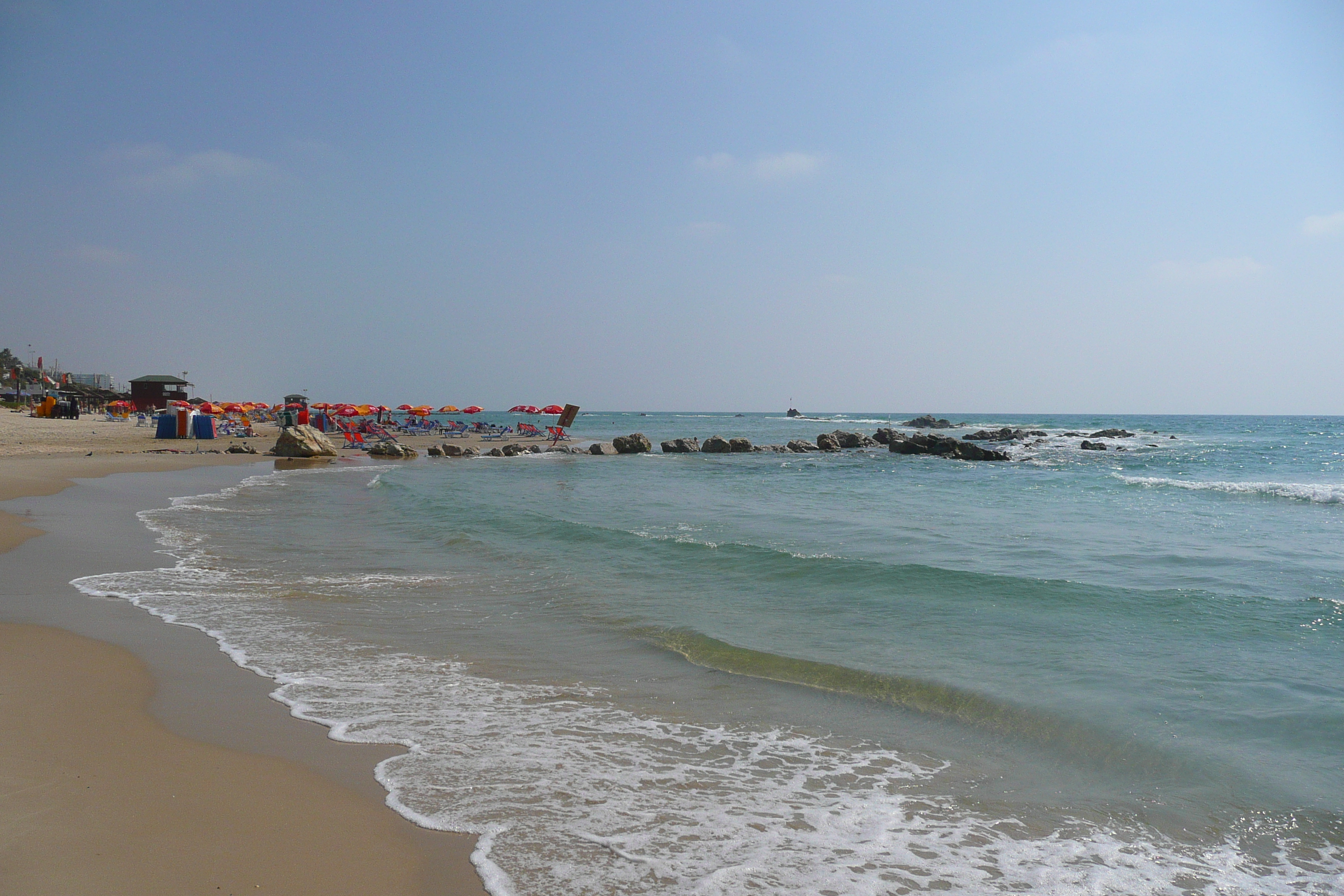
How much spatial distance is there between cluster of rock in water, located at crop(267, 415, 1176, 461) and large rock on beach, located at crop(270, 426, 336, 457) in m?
0.02

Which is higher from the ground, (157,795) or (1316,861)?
(157,795)

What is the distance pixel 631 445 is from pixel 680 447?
8.71ft

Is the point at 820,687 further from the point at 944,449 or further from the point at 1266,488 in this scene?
the point at 944,449

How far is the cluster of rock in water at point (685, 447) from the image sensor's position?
30.6m

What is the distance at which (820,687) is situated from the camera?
5.70 meters

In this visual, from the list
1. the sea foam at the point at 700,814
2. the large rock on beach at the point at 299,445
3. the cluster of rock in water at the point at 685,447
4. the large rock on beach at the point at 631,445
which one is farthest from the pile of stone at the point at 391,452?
the sea foam at the point at 700,814

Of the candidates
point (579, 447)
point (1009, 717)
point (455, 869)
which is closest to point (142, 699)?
point (455, 869)

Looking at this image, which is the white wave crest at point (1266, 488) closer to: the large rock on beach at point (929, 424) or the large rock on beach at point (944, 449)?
the large rock on beach at point (944, 449)

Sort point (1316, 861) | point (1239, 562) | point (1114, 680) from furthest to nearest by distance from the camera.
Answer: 1. point (1239, 562)
2. point (1114, 680)
3. point (1316, 861)

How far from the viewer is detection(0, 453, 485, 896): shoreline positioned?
115 inches

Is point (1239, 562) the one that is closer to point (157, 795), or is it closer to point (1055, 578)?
point (1055, 578)

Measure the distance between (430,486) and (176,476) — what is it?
774cm

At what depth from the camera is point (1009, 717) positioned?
5074 millimetres

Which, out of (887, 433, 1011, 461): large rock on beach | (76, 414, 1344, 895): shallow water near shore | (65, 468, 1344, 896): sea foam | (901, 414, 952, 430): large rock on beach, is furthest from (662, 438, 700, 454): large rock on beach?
(901, 414, 952, 430): large rock on beach
